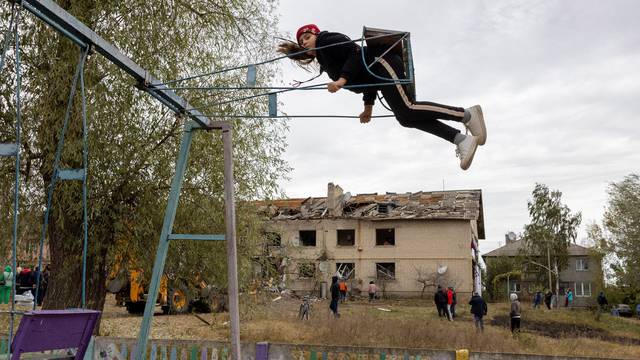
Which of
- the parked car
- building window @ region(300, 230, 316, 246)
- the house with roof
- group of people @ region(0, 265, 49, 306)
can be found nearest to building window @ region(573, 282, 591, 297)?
the house with roof

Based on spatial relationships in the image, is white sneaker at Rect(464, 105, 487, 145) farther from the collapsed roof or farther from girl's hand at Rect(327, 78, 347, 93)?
the collapsed roof

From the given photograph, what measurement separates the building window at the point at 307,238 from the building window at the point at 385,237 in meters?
4.40

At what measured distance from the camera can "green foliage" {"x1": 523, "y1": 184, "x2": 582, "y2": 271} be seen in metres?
51.2

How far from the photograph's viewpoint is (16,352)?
4.22 meters

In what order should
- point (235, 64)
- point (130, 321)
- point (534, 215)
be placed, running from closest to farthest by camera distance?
point (235, 64)
point (130, 321)
point (534, 215)

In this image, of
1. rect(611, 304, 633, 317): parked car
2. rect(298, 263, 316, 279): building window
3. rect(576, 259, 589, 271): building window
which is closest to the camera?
rect(298, 263, 316, 279): building window

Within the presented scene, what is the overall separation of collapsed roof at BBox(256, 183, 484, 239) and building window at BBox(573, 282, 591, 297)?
26774 mm

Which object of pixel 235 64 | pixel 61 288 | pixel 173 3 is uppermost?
pixel 173 3

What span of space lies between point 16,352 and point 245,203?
718cm

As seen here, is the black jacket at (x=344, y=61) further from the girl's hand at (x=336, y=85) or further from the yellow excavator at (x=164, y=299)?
the yellow excavator at (x=164, y=299)

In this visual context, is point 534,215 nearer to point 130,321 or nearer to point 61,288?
point 130,321

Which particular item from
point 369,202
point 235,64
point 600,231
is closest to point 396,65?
point 235,64

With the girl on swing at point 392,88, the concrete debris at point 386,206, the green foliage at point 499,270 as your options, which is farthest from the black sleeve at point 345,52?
the green foliage at point 499,270

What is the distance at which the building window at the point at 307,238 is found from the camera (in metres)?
40.0
